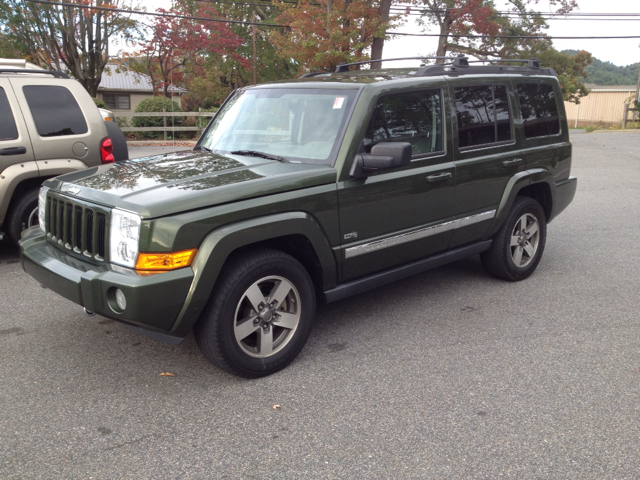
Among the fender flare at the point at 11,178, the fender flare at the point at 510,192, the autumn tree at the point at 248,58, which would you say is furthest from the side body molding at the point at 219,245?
the autumn tree at the point at 248,58

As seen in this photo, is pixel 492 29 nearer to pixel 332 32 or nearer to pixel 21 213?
pixel 332 32

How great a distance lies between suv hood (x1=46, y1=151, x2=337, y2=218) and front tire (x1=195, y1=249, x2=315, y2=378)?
16.8 inches

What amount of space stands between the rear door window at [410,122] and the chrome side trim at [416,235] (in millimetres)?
593

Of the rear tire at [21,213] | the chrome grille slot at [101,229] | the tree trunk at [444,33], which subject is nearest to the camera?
the chrome grille slot at [101,229]

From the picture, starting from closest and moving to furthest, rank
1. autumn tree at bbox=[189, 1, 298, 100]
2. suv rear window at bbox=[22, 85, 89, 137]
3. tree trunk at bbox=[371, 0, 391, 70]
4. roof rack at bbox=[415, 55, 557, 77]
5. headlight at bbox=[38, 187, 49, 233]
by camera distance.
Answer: headlight at bbox=[38, 187, 49, 233] < roof rack at bbox=[415, 55, 557, 77] < suv rear window at bbox=[22, 85, 89, 137] < tree trunk at bbox=[371, 0, 391, 70] < autumn tree at bbox=[189, 1, 298, 100]

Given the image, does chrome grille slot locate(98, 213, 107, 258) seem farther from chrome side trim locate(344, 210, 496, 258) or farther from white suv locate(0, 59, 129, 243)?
white suv locate(0, 59, 129, 243)

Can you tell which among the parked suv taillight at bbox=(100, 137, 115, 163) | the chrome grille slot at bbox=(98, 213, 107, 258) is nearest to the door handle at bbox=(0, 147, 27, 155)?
the parked suv taillight at bbox=(100, 137, 115, 163)

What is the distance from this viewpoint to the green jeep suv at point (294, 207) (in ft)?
11.1

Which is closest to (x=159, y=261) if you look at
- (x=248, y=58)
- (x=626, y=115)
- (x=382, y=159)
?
(x=382, y=159)

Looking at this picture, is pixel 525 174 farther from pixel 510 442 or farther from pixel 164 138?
pixel 164 138

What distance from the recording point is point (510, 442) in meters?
3.08

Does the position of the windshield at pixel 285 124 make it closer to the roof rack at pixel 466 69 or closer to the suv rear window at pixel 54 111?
the roof rack at pixel 466 69

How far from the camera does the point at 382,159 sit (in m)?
3.94

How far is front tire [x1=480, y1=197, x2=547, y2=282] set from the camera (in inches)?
217
